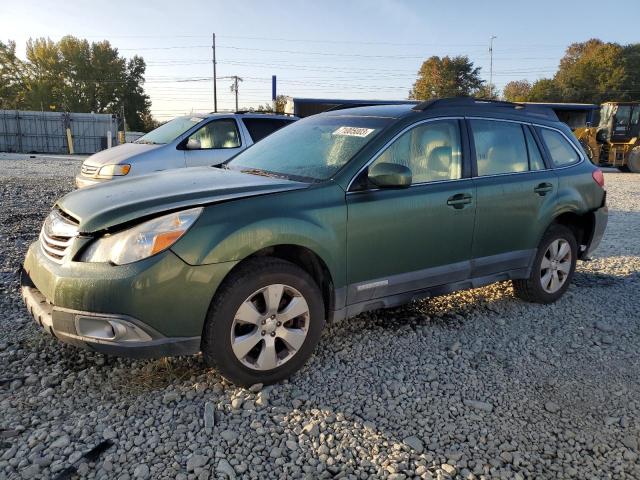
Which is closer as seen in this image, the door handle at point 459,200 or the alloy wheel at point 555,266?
the door handle at point 459,200

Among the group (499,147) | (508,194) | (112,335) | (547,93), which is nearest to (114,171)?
(112,335)

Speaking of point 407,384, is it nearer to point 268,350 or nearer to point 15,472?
point 268,350

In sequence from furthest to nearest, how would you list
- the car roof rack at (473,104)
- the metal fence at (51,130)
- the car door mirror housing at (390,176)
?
the metal fence at (51,130) < the car roof rack at (473,104) < the car door mirror housing at (390,176)

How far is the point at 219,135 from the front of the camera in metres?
8.80

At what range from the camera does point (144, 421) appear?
2797mm

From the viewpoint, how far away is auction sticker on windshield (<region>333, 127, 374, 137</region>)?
3.84 m

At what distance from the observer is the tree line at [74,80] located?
6228cm

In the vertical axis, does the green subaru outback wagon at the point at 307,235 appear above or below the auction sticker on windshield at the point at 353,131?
below

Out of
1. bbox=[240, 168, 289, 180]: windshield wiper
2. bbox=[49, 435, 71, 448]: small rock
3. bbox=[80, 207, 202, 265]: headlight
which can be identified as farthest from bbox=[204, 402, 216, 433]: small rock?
bbox=[240, 168, 289, 180]: windshield wiper

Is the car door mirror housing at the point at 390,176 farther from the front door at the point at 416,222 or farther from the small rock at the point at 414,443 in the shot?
the small rock at the point at 414,443

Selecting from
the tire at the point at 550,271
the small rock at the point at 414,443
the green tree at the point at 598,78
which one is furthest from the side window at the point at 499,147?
the green tree at the point at 598,78

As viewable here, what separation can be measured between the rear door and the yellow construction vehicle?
2103 centimetres

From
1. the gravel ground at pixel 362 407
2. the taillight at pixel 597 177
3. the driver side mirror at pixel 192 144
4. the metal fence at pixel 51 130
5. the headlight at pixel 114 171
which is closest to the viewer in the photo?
the gravel ground at pixel 362 407

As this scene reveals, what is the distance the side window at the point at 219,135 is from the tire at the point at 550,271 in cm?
557
